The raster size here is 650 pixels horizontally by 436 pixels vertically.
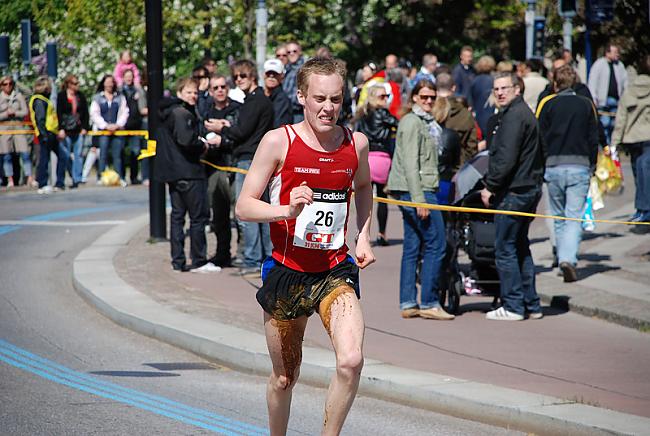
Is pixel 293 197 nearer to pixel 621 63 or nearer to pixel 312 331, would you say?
pixel 312 331

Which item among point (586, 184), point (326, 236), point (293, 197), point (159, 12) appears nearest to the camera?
point (293, 197)

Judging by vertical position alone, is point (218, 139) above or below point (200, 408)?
above

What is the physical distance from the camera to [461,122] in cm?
1323

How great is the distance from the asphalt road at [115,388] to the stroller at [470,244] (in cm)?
261

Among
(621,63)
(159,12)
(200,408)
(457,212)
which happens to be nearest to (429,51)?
(621,63)

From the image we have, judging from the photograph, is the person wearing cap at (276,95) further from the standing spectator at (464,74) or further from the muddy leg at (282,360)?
the standing spectator at (464,74)

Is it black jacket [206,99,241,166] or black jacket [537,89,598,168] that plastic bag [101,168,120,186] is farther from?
black jacket [537,89,598,168]

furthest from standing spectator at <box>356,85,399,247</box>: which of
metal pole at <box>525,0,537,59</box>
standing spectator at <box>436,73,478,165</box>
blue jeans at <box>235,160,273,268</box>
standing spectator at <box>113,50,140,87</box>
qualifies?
metal pole at <box>525,0,537,59</box>

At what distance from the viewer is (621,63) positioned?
20.8m

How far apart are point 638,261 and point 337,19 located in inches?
1136

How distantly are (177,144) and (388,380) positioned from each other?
5.55 meters

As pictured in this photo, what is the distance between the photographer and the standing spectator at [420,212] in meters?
10.2

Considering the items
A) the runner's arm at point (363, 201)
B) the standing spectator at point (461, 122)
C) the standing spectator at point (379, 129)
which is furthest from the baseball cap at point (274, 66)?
the runner's arm at point (363, 201)

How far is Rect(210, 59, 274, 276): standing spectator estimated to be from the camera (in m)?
12.3
